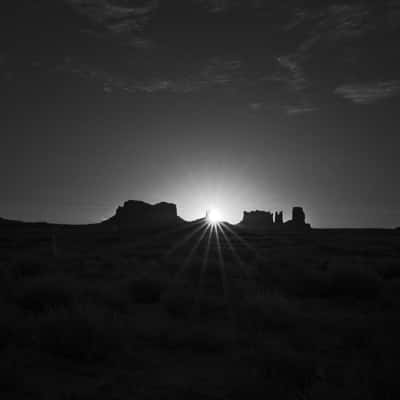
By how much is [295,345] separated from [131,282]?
6494mm

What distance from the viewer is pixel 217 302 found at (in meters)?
9.72

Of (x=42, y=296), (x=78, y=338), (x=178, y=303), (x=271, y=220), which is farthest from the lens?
(x=271, y=220)

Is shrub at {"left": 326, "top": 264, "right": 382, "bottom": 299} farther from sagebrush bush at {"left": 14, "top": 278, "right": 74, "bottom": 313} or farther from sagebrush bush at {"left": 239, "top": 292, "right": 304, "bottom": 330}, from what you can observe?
sagebrush bush at {"left": 14, "top": 278, "right": 74, "bottom": 313}

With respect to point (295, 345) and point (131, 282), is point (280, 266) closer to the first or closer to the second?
point (131, 282)

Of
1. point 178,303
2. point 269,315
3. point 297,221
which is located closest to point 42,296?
point 178,303

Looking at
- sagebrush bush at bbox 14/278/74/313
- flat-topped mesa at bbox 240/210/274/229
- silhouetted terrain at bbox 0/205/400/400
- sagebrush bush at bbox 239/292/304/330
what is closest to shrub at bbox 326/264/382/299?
silhouetted terrain at bbox 0/205/400/400

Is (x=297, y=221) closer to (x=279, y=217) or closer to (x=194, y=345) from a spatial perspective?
(x=279, y=217)

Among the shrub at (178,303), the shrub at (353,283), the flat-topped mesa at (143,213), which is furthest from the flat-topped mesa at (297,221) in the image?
the shrub at (178,303)

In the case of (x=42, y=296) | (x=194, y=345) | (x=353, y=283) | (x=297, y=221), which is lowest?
(x=194, y=345)

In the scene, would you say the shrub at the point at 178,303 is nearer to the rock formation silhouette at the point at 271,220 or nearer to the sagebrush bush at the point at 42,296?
the sagebrush bush at the point at 42,296

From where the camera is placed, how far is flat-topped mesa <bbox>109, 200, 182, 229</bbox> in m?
117

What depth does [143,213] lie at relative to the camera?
121 meters

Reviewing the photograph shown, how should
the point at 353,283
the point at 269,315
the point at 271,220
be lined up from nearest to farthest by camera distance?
the point at 269,315, the point at 353,283, the point at 271,220

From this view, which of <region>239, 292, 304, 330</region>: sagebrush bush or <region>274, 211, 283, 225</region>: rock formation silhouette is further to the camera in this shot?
<region>274, 211, 283, 225</region>: rock formation silhouette
